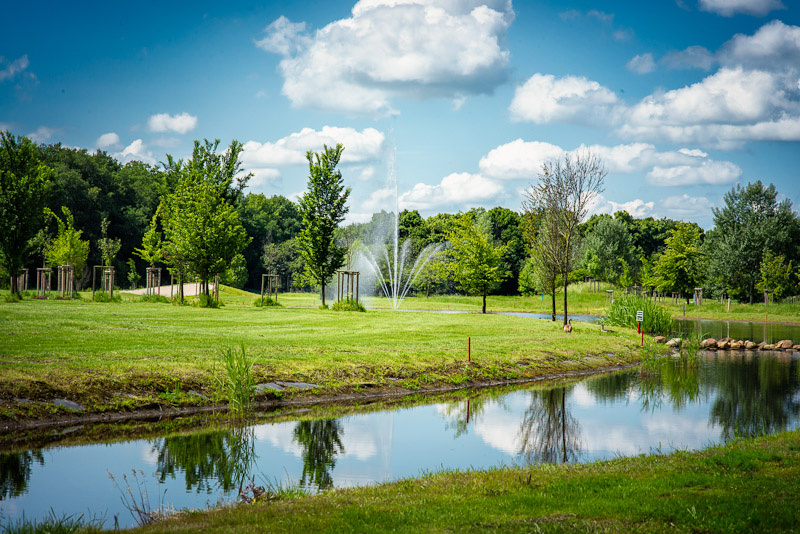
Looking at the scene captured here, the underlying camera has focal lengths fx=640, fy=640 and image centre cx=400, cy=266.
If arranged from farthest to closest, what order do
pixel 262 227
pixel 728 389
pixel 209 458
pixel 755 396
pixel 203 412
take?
→ 1. pixel 262 227
2. pixel 728 389
3. pixel 755 396
4. pixel 203 412
5. pixel 209 458

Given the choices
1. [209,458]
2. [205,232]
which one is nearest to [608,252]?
[205,232]

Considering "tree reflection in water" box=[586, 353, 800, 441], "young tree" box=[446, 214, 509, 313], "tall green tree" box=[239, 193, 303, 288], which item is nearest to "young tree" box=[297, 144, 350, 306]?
"young tree" box=[446, 214, 509, 313]

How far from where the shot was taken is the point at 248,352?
62.6 feet

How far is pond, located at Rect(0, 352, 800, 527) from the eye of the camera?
9.66 m

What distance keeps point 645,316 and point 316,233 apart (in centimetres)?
1988

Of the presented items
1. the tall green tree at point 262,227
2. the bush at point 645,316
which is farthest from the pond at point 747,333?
the tall green tree at point 262,227

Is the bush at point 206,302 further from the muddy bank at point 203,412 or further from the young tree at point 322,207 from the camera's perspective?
the muddy bank at point 203,412

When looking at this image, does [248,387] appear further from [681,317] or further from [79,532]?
[681,317]

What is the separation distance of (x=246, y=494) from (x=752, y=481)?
21.5ft

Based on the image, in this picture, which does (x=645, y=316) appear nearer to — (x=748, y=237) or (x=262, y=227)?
(x=748, y=237)

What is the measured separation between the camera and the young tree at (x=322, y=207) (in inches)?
1539

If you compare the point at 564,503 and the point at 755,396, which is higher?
the point at 564,503

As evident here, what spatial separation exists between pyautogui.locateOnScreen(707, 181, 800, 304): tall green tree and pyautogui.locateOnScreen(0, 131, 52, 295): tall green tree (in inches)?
2394

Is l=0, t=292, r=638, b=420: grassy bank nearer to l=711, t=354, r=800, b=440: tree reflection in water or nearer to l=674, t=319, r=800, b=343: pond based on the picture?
l=711, t=354, r=800, b=440: tree reflection in water
